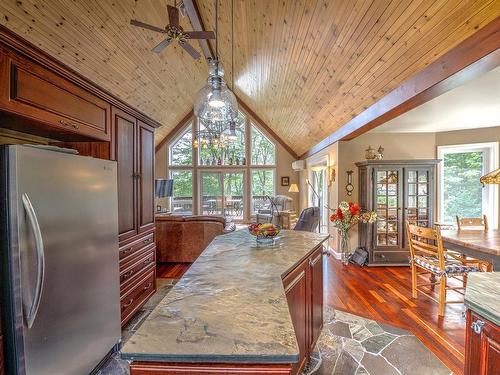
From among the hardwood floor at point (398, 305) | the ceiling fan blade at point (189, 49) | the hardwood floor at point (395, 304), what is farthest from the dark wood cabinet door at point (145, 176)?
the hardwood floor at point (398, 305)

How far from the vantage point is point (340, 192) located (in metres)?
4.85

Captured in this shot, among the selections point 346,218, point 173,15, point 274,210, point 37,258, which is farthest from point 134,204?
point 274,210

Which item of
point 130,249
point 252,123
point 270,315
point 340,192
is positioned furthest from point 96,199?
point 252,123

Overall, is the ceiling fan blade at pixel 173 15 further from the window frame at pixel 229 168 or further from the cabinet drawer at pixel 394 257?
the window frame at pixel 229 168

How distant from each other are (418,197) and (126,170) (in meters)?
4.55

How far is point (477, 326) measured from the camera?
1.11 meters

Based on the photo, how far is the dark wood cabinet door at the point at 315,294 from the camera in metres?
1.93

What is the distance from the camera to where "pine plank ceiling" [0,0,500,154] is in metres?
2.03

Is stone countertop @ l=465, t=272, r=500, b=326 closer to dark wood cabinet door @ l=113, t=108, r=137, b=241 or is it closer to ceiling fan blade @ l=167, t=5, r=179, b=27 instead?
dark wood cabinet door @ l=113, t=108, r=137, b=241

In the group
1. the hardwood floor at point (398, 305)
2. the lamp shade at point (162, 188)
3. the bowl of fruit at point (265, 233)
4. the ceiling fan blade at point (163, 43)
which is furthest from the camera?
A: the lamp shade at point (162, 188)

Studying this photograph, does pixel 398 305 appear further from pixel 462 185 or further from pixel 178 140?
pixel 178 140

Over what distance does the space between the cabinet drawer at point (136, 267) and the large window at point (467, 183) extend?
5.32 metres

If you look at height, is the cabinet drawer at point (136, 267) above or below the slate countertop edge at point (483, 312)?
below

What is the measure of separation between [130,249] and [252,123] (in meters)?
6.53
